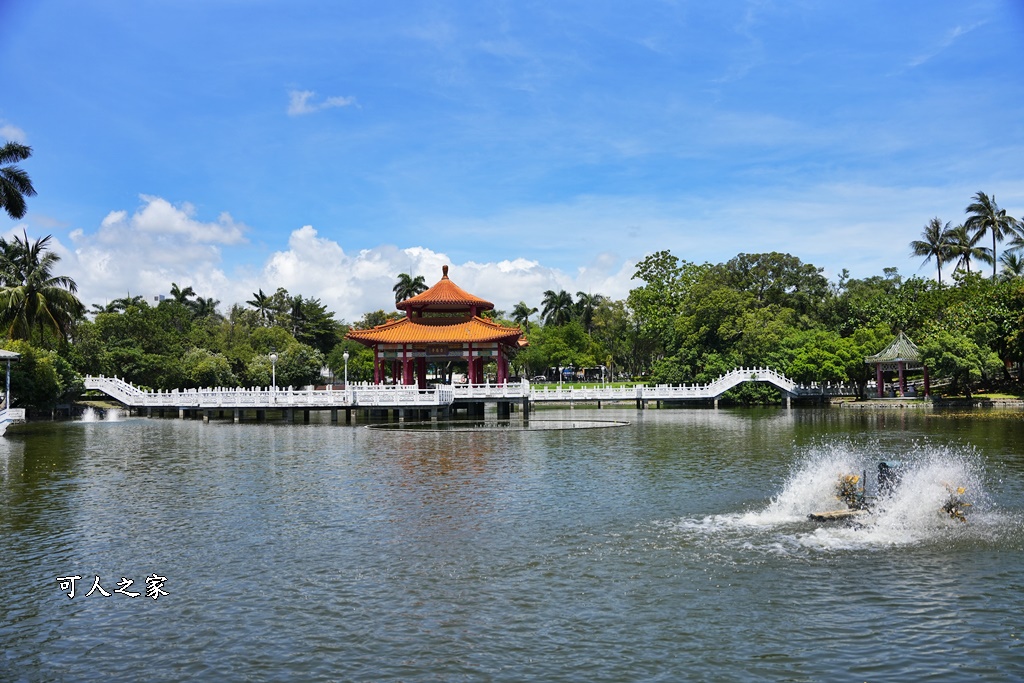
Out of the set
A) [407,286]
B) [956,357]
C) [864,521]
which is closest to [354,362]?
[407,286]

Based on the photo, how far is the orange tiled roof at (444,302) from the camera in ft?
174

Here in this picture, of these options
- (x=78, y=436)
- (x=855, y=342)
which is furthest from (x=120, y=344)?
(x=855, y=342)

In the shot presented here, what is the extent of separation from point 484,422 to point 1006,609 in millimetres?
35609

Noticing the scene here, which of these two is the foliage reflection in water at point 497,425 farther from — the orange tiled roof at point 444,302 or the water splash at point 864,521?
the water splash at point 864,521

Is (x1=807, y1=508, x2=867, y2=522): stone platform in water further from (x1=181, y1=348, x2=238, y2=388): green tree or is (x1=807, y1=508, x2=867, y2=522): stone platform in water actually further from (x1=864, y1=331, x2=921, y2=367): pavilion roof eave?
(x1=181, y1=348, x2=238, y2=388): green tree

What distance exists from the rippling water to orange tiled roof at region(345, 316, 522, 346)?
90.0 feet

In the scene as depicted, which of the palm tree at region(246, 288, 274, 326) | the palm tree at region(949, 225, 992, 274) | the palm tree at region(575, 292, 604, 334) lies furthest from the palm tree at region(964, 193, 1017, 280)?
the palm tree at region(246, 288, 274, 326)

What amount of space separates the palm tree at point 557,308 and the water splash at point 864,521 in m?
85.4

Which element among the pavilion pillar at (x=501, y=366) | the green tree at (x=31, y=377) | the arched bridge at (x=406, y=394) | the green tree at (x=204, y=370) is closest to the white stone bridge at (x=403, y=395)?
the arched bridge at (x=406, y=394)

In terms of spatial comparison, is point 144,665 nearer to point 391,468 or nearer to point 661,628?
point 661,628

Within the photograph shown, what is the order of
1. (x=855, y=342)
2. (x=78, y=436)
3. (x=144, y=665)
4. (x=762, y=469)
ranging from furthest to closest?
1. (x=855, y=342)
2. (x=78, y=436)
3. (x=762, y=469)
4. (x=144, y=665)

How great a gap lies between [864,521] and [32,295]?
140ft

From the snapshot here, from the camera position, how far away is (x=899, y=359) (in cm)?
5634

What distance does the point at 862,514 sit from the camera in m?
14.4
